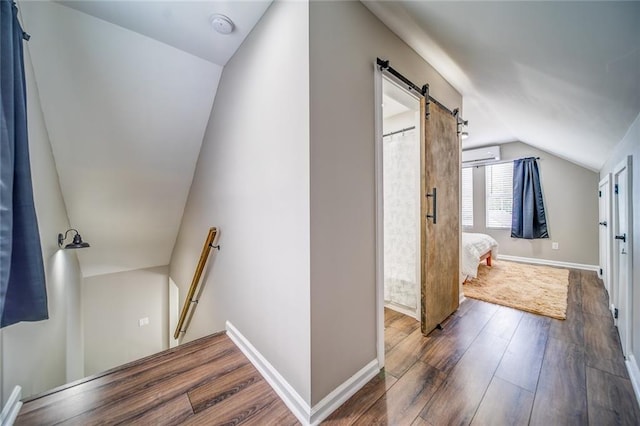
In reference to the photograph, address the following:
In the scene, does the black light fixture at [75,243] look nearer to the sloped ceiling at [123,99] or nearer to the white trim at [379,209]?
the sloped ceiling at [123,99]

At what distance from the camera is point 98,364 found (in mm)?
3801

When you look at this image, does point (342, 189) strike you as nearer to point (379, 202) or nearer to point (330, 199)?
point (330, 199)

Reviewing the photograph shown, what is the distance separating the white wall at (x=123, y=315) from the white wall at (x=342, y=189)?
4.14 meters

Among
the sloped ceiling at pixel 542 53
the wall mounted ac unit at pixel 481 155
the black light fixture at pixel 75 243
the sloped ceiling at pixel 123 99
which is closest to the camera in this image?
the sloped ceiling at pixel 542 53

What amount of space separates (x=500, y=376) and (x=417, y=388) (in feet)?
2.02

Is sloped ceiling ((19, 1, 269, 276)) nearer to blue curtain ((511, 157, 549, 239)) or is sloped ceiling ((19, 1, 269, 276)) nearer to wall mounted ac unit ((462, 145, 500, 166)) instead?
wall mounted ac unit ((462, 145, 500, 166))

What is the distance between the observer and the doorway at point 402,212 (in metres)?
2.46

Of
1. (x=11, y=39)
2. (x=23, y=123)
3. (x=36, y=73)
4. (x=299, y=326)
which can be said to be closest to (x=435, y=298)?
(x=299, y=326)

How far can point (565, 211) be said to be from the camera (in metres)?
4.43

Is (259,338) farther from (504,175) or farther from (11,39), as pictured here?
(504,175)

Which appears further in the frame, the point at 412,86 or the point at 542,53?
the point at 412,86

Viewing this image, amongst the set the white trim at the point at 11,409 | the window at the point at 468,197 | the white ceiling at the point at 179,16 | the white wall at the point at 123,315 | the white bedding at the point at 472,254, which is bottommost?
the white wall at the point at 123,315

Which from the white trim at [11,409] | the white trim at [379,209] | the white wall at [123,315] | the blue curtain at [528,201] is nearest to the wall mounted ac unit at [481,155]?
the blue curtain at [528,201]

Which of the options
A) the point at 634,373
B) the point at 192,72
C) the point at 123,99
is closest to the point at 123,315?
the point at 123,99
